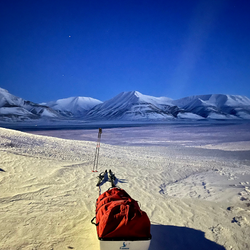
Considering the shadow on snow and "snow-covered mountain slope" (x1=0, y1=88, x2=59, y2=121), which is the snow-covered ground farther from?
"snow-covered mountain slope" (x1=0, y1=88, x2=59, y2=121)

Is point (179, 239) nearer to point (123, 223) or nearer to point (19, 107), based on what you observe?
point (123, 223)

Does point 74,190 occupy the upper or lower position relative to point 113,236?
lower

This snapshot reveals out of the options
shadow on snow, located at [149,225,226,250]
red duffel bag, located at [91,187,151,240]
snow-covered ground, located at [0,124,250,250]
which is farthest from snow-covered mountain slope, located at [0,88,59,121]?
red duffel bag, located at [91,187,151,240]

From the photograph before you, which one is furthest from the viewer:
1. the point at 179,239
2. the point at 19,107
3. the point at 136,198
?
the point at 19,107

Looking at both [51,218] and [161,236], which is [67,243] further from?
Result: [161,236]

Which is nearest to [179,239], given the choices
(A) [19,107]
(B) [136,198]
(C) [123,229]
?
(C) [123,229]

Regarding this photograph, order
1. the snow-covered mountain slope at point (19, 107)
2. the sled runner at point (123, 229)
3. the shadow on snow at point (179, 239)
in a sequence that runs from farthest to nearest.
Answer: the snow-covered mountain slope at point (19, 107) → the shadow on snow at point (179, 239) → the sled runner at point (123, 229)

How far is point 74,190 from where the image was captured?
6.04 m

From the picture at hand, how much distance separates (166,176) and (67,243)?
5485mm

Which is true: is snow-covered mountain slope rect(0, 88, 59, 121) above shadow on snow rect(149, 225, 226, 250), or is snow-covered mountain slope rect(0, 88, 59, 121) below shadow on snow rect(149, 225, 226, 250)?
above

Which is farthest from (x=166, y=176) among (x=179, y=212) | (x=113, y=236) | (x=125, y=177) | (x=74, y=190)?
(x=113, y=236)

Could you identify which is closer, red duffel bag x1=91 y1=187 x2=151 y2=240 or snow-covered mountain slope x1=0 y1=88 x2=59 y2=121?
red duffel bag x1=91 y1=187 x2=151 y2=240

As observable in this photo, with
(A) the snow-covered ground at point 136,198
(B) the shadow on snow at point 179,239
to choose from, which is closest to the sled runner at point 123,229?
(A) the snow-covered ground at point 136,198

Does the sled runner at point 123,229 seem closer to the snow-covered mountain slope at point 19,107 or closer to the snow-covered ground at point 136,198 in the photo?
the snow-covered ground at point 136,198
